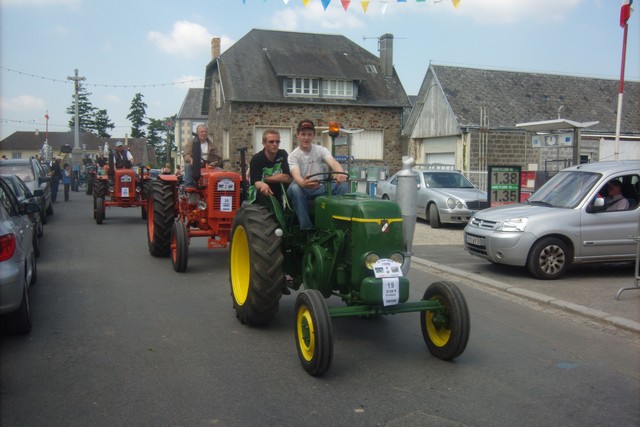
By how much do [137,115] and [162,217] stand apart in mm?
89557

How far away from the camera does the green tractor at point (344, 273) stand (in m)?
4.73

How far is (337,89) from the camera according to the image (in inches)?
1323

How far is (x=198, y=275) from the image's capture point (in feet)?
29.2

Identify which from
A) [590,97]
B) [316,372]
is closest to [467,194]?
[316,372]

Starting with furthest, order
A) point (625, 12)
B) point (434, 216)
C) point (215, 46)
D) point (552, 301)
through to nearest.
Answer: point (215, 46), point (434, 216), point (625, 12), point (552, 301)

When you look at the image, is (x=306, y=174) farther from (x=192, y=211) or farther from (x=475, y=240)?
(x=475, y=240)

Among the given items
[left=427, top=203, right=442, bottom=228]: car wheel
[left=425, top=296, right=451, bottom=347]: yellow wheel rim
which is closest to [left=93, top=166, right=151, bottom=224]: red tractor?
[left=427, top=203, right=442, bottom=228]: car wheel

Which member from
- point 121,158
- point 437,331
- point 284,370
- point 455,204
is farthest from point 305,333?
point 121,158

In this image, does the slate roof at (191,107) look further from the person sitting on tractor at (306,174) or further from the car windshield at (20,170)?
the person sitting on tractor at (306,174)

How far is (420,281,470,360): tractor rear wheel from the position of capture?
15.9 ft

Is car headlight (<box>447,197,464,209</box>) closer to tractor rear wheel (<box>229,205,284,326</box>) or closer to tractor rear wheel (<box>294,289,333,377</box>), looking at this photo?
tractor rear wheel (<box>229,205,284,326</box>)

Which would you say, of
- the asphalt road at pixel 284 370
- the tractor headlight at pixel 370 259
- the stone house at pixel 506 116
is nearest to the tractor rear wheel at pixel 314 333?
the asphalt road at pixel 284 370

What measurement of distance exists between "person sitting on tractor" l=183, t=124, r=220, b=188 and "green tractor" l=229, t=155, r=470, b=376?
324 centimetres

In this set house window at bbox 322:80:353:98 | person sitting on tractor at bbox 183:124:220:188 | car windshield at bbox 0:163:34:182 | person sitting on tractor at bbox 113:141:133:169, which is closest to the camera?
person sitting on tractor at bbox 183:124:220:188
